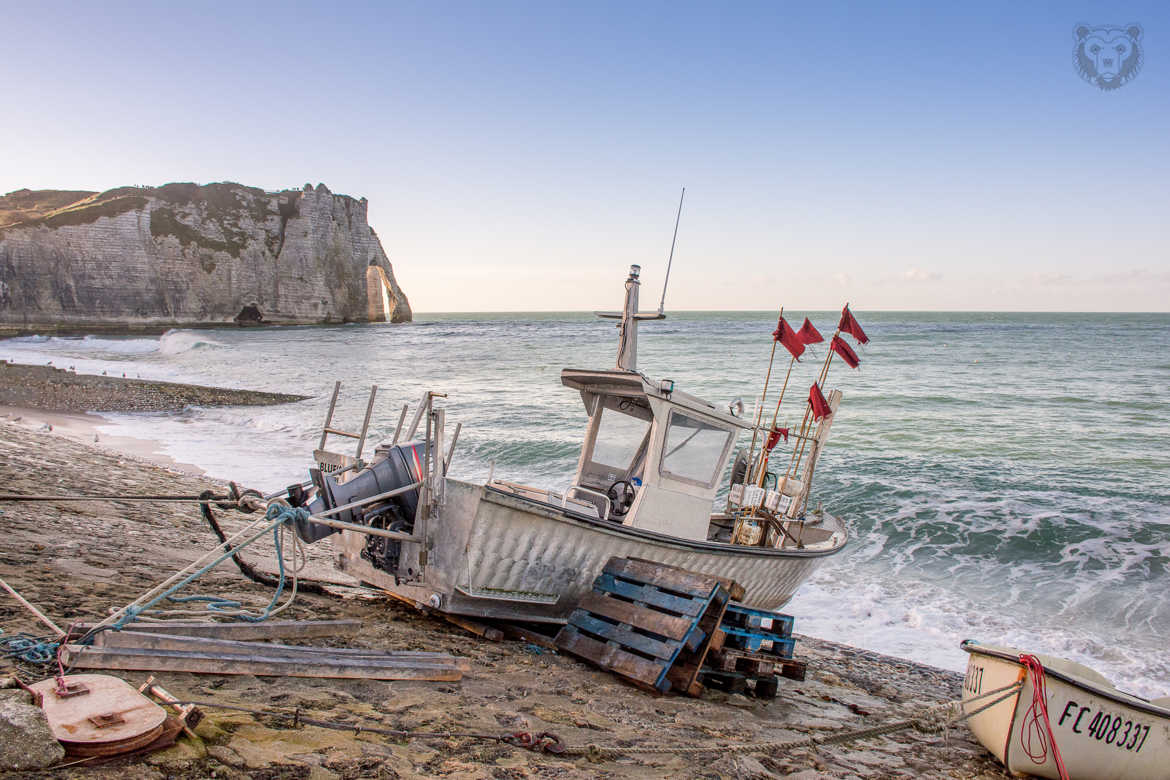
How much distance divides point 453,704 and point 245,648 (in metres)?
1.36

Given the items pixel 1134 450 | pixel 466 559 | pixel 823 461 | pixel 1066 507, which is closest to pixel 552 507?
pixel 466 559

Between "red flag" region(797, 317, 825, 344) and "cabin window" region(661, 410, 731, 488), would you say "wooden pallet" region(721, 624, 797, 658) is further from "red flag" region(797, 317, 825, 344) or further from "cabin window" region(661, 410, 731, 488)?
"red flag" region(797, 317, 825, 344)

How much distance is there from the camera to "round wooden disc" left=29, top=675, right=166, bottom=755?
120 inches

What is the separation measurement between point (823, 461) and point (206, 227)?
282 feet

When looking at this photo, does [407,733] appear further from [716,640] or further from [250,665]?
[716,640]

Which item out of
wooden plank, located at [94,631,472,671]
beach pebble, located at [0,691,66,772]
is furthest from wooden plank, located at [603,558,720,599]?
beach pebble, located at [0,691,66,772]

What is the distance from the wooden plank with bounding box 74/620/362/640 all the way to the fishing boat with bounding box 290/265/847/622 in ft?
2.19

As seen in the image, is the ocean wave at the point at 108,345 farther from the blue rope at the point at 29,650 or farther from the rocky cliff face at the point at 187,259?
the blue rope at the point at 29,650

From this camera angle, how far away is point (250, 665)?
4.45 meters

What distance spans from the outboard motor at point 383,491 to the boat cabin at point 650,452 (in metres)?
2.29

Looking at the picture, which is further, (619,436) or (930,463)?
(930,463)

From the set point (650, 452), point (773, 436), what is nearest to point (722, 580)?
point (650, 452)

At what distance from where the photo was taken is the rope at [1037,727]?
5.27 metres

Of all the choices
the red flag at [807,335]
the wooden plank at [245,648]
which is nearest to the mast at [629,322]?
the red flag at [807,335]
